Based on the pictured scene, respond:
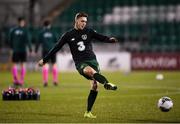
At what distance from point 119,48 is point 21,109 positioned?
23.9 metres

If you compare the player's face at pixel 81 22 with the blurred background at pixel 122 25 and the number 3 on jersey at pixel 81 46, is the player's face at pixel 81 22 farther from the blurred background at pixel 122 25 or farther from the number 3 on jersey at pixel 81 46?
the blurred background at pixel 122 25

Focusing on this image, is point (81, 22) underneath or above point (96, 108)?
above

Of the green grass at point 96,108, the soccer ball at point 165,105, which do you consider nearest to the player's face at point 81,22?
the green grass at point 96,108

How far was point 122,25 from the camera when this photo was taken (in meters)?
40.0

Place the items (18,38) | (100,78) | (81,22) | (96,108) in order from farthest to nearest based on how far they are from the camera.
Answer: (18,38)
(96,108)
(81,22)
(100,78)

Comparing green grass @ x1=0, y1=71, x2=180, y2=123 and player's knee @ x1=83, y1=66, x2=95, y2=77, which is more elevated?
player's knee @ x1=83, y1=66, x2=95, y2=77

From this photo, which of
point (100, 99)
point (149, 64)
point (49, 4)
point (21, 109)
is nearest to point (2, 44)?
point (49, 4)

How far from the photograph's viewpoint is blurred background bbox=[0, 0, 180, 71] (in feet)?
117

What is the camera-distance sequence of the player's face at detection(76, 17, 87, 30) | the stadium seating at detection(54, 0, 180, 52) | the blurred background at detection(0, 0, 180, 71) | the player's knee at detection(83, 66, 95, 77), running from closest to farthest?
1. the player's knee at detection(83, 66, 95, 77)
2. the player's face at detection(76, 17, 87, 30)
3. the blurred background at detection(0, 0, 180, 71)
4. the stadium seating at detection(54, 0, 180, 52)

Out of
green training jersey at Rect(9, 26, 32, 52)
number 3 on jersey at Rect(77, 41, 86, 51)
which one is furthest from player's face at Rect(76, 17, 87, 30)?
green training jersey at Rect(9, 26, 32, 52)

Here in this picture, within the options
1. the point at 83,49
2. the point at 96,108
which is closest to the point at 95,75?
the point at 83,49

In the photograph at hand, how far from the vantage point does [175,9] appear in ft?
132

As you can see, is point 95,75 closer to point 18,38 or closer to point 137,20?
point 18,38

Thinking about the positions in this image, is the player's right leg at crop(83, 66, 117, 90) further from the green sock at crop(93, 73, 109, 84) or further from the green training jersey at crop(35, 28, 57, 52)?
the green training jersey at crop(35, 28, 57, 52)
